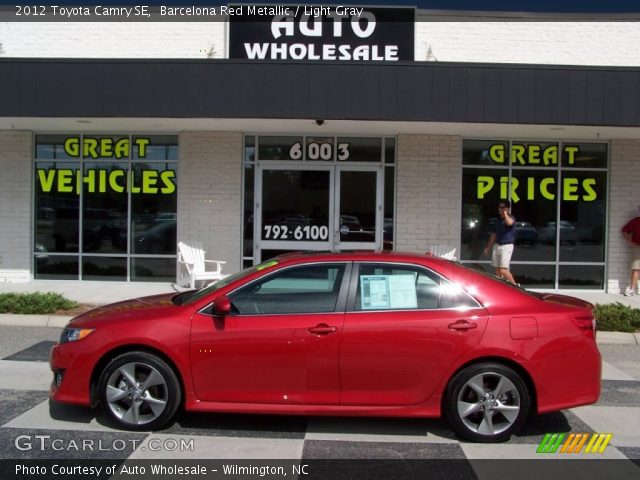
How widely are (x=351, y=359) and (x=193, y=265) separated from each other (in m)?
7.68

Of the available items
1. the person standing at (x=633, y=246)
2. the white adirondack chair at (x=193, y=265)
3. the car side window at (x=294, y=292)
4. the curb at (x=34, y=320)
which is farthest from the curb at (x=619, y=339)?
the curb at (x=34, y=320)

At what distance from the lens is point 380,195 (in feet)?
41.2

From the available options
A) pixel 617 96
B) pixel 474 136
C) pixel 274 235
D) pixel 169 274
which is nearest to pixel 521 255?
pixel 474 136

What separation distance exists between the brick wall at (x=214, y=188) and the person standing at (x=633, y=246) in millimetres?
7811

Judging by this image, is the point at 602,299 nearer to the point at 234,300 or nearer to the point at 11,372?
the point at 234,300

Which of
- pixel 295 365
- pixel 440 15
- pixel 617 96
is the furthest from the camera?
pixel 440 15

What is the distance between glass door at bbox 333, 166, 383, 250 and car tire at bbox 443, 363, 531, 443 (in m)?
7.95

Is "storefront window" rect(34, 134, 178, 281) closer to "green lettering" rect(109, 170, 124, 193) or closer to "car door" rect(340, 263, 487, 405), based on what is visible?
"green lettering" rect(109, 170, 124, 193)

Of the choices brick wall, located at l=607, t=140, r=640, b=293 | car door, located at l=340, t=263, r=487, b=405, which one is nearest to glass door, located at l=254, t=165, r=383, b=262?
brick wall, located at l=607, t=140, r=640, b=293

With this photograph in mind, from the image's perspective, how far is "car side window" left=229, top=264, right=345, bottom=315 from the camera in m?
4.85

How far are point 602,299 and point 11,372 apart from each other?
400 inches

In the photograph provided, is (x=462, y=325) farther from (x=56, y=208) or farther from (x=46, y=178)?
(x=46, y=178)

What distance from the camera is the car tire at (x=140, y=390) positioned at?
15.5 feet

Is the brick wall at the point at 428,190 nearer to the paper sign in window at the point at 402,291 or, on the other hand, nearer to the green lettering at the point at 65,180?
the green lettering at the point at 65,180
